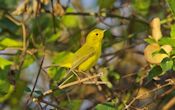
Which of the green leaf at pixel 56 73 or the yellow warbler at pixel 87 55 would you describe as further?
the green leaf at pixel 56 73

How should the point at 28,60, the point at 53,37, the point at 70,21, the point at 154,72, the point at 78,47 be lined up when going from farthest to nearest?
the point at 70,21, the point at 78,47, the point at 53,37, the point at 28,60, the point at 154,72

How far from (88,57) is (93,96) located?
0.73 m

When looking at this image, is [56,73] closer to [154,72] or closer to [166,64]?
[154,72]

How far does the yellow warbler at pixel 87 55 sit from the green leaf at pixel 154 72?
0.17 meters

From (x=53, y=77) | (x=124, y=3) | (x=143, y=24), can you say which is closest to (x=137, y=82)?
(x=53, y=77)

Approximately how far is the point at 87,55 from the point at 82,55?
2 cm

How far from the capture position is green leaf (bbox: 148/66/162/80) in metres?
1.59

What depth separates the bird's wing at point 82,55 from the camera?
163cm

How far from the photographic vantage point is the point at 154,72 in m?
1.59

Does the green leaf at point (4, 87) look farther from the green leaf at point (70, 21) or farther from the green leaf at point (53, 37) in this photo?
the green leaf at point (70, 21)

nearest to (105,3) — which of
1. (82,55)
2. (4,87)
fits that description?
(82,55)

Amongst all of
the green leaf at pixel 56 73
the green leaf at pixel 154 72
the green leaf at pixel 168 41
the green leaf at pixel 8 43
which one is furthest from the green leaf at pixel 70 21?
the green leaf at pixel 168 41

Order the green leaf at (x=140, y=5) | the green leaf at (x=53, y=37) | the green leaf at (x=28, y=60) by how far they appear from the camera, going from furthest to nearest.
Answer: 1. the green leaf at (x=140, y=5)
2. the green leaf at (x=53, y=37)
3. the green leaf at (x=28, y=60)

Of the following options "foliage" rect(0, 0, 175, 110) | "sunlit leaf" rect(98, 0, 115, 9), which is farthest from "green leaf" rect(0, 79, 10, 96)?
"sunlit leaf" rect(98, 0, 115, 9)
